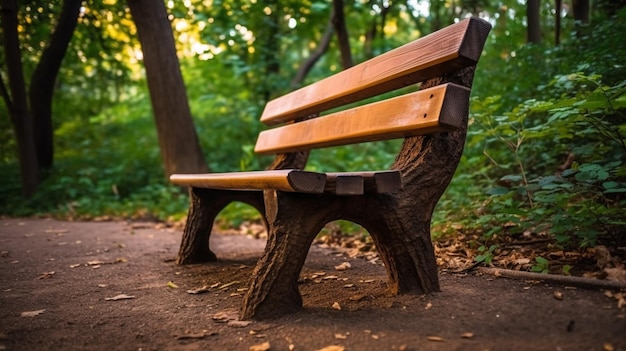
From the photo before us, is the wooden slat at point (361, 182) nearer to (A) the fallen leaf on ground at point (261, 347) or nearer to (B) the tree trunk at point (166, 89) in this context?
(A) the fallen leaf on ground at point (261, 347)

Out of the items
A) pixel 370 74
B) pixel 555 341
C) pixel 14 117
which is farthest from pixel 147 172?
pixel 555 341

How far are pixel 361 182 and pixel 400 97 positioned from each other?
1.97 feet

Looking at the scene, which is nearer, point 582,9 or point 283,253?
point 283,253

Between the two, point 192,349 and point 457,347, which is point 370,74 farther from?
point 192,349

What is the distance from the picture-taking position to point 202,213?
340 centimetres

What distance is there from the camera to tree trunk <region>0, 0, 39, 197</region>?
625cm

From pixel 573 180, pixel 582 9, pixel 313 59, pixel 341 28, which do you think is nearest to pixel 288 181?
pixel 573 180

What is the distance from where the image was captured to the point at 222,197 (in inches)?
134

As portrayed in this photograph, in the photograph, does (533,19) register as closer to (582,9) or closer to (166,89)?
(582,9)

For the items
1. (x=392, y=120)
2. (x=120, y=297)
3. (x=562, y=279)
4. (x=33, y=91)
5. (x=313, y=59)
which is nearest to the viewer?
(x=562, y=279)

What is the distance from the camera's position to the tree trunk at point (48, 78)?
6.87 meters

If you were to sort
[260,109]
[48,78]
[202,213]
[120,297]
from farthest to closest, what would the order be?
[260,109]
[48,78]
[202,213]
[120,297]

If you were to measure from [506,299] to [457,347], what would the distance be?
1.82 feet

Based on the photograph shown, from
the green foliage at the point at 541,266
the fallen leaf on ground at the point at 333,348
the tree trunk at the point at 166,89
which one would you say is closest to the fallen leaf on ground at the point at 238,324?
the fallen leaf on ground at the point at 333,348
